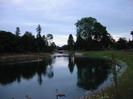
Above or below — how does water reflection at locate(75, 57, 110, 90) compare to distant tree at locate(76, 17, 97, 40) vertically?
below

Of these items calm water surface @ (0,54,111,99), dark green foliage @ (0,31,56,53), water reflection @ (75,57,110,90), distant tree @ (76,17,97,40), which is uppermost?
distant tree @ (76,17,97,40)

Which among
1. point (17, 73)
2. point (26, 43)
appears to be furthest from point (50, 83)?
point (26, 43)

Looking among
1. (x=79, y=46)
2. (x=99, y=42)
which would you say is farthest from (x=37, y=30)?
(x=99, y=42)

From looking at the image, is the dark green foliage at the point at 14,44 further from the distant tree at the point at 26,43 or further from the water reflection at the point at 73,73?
the water reflection at the point at 73,73

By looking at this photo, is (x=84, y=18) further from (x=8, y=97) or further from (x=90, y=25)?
(x=8, y=97)

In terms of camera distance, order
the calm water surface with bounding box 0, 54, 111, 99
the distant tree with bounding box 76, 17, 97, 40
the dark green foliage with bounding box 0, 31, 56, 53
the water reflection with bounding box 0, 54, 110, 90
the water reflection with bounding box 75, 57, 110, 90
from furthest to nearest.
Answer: the distant tree with bounding box 76, 17, 97, 40 → the dark green foliage with bounding box 0, 31, 56, 53 → the water reflection with bounding box 0, 54, 110, 90 → the water reflection with bounding box 75, 57, 110, 90 → the calm water surface with bounding box 0, 54, 111, 99

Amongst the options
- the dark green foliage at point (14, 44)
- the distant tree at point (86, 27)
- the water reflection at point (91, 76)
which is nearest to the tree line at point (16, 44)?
the dark green foliage at point (14, 44)

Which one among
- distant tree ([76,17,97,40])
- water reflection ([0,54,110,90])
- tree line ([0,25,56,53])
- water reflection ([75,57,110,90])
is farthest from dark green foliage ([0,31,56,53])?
water reflection ([75,57,110,90])

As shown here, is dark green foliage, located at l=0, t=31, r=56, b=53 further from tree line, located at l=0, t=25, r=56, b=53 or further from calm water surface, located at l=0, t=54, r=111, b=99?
calm water surface, located at l=0, t=54, r=111, b=99

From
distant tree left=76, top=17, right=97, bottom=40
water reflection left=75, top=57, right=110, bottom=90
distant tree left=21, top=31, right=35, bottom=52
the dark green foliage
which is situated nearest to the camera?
water reflection left=75, top=57, right=110, bottom=90

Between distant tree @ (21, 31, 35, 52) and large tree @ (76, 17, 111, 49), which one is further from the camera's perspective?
large tree @ (76, 17, 111, 49)

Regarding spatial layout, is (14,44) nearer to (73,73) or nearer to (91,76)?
(73,73)

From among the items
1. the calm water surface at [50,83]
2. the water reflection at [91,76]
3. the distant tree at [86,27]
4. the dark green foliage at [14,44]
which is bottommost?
the calm water surface at [50,83]

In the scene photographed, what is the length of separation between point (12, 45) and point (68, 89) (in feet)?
242
